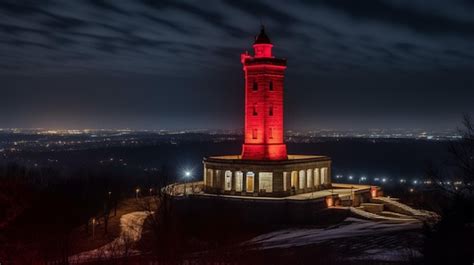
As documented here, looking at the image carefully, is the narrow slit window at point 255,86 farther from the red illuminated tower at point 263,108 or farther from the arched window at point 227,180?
the arched window at point 227,180

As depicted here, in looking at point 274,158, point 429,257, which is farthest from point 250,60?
point 429,257

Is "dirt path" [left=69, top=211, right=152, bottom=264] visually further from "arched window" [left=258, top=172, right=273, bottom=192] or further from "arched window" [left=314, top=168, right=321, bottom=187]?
"arched window" [left=314, top=168, right=321, bottom=187]

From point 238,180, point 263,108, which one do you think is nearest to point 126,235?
point 238,180

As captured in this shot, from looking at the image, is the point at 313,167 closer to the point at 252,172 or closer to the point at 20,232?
the point at 252,172

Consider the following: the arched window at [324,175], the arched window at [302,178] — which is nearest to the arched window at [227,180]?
the arched window at [302,178]

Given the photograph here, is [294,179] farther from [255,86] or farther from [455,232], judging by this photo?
[455,232]

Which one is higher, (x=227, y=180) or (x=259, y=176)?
(x=259, y=176)
